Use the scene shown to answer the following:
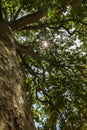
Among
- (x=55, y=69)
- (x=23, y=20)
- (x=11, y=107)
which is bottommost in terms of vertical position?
(x=11, y=107)

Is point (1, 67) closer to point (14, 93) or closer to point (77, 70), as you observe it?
point (14, 93)

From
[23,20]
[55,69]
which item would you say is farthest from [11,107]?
[55,69]

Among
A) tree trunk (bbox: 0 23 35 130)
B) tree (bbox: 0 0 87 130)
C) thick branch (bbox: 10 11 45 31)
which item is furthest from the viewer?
tree (bbox: 0 0 87 130)

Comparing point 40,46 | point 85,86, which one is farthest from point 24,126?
point 40,46

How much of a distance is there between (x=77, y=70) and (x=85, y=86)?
0.91m

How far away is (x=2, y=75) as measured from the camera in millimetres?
2857

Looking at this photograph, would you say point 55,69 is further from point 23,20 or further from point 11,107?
point 11,107

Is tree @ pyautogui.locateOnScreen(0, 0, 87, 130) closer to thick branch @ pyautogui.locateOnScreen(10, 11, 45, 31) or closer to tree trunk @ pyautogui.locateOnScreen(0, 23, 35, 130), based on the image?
thick branch @ pyautogui.locateOnScreen(10, 11, 45, 31)

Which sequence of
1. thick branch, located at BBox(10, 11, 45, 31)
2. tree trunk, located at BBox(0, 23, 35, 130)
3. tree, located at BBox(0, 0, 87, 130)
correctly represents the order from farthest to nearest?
tree, located at BBox(0, 0, 87, 130) < thick branch, located at BBox(10, 11, 45, 31) < tree trunk, located at BBox(0, 23, 35, 130)

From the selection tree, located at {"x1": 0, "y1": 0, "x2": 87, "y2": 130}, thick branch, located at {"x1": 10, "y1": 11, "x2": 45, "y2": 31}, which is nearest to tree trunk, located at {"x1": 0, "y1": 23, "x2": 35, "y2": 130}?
thick branch, located at {"x1": 10, "y1": 11, "x2": 45, "y2": 31}

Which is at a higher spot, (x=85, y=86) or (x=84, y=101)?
(x=85, y=86)

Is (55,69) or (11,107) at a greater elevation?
(55,69)

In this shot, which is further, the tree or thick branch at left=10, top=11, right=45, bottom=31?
the tree

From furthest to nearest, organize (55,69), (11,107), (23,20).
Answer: (55,69), (23,20), (11,107)
